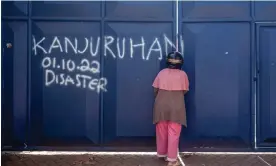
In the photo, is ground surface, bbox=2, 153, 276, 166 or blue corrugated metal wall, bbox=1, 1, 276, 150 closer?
ground surface, bbox=2, 153, 276, 166

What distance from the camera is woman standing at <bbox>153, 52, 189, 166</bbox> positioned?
5.40 meters

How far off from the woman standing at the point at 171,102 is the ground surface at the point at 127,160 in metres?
0.39

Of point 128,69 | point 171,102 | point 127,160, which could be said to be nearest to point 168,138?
point 171,102

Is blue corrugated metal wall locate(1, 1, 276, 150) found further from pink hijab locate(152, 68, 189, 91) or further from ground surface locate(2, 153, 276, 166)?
pink hijab locate(152, 68, 189, 91)

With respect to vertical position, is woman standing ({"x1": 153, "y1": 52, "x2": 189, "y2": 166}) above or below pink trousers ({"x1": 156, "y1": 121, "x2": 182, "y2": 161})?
above

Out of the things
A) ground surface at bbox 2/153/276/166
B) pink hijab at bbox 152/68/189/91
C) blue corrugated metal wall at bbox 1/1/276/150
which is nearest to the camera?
pink hijab at bbox 152/68/189/91

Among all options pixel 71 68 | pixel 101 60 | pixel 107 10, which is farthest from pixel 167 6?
pixel 71 68

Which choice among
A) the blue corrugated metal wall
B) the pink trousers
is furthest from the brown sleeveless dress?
the blue corrugated metal wall

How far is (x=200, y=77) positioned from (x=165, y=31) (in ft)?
2.84

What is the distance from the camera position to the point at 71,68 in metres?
6.12

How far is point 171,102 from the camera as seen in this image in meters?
5.41

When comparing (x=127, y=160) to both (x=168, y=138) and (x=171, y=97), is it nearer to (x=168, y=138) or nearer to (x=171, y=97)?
(x=168, y=138)

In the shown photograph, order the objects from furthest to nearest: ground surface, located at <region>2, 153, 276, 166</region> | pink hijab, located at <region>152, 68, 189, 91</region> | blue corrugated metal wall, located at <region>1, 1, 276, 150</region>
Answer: blue corrugated metal wall, located at <region>1, 1, 276, 150</region> < ground surface, located at <region>2, 153, 276, 166</region> < pink hijab, located at <region>152, 68, 189, 91</region>

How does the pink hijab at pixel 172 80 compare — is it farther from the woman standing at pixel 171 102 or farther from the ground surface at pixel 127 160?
the ground surface at pixel 127 160
